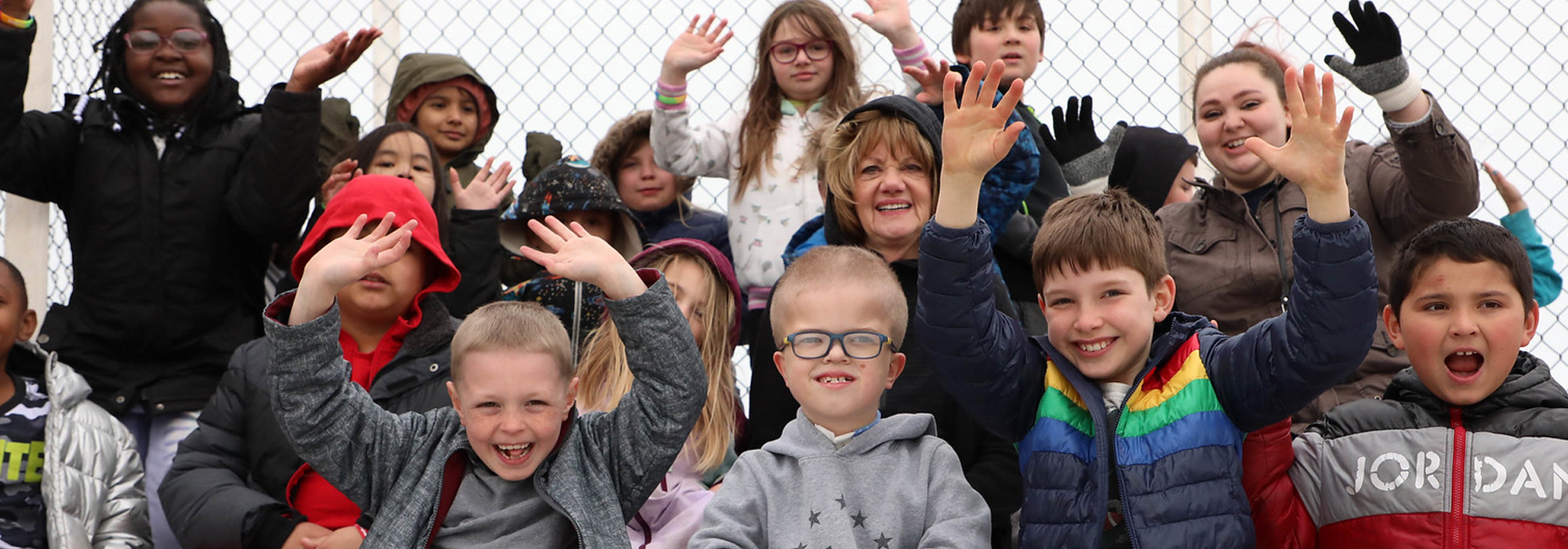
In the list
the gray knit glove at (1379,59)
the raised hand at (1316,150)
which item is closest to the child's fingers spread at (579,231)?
the raised hand at (1316,150)

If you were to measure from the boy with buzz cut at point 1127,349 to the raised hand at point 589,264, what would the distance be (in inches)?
20.9

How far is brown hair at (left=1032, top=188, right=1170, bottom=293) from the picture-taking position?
255 cm

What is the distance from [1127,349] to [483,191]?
2.16 metres

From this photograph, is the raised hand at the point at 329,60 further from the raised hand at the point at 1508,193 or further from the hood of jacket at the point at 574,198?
the raised hand at the point at 1508,193

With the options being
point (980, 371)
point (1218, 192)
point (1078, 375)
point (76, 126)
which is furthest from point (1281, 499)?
point (76, 126)

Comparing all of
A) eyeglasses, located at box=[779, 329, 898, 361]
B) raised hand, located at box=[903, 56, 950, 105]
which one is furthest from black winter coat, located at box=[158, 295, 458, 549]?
raised hand, located at box=[903, 56, 950, 105]

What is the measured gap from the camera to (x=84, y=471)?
318 cm

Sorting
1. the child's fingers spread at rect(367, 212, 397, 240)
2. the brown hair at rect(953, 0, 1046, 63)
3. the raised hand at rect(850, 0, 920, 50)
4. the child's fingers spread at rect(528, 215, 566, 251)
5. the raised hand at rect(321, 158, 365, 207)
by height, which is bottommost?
the child's fingers spread at rect(367, 212, 397, 240)

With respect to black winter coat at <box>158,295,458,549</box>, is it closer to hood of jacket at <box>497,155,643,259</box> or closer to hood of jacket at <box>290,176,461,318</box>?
hood of jacket at <box>290,176,461,318</box>

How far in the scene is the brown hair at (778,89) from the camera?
153 inches

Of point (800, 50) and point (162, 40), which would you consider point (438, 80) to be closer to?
point (162, 40)

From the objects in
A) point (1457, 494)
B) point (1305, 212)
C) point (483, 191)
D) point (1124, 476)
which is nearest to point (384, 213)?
point (483, 191)

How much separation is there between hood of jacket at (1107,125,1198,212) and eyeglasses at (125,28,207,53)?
2623mm

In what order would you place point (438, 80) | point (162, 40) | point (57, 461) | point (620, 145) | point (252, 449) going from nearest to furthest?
1. point (252, 449)
2. point (57, 461)
3. point (162, 40)
4. point (438, 80)
5. point (620, 145)
